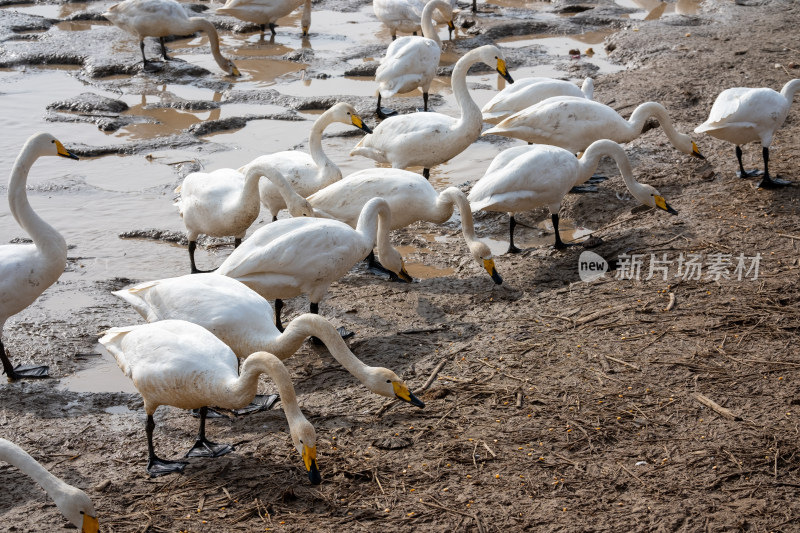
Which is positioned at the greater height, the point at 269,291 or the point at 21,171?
the point at 21,171

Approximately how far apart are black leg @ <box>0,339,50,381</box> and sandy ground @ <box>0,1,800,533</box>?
0.35 feet

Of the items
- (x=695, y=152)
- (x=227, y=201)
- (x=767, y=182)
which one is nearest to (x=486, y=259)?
(x=227, y=201)

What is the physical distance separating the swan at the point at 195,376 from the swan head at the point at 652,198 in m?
4.19

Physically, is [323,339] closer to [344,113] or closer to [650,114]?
[344,113]

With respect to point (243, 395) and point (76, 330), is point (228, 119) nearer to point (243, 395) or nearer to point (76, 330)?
point (76, 330)

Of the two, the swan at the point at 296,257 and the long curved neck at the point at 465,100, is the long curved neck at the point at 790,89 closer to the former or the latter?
the long curved neck at the point at 465,100

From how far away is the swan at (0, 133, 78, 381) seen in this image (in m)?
6.11

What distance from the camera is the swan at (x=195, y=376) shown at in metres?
4.64

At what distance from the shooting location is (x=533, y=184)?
7418 mm

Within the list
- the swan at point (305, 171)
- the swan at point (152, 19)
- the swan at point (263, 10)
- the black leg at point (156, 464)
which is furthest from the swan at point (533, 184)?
the swan at point (263, 10)

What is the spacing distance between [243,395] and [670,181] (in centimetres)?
538

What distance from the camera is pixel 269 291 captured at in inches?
250

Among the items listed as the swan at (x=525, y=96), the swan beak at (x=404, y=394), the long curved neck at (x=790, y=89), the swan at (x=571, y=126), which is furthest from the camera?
the swan at (x=525, y=96)

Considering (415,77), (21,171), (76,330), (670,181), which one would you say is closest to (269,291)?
(76,330)
